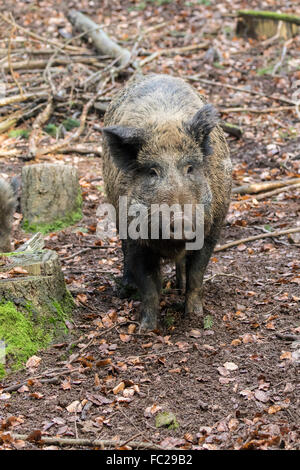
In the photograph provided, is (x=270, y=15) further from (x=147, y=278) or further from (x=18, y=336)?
(x=18, y=336)

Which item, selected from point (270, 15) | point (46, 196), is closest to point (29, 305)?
point (46, 196)

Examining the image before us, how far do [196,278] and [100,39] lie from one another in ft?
33.4

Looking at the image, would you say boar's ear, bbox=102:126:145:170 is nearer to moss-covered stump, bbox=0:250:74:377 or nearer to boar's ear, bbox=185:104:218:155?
boar's ear, bbox=185:104:218:155

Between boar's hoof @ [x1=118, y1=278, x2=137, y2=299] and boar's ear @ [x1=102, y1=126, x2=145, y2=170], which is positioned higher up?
boar's ear @ [x1=102, y1=126, x2=145, y2=170]

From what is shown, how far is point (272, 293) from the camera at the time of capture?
647 centimetres

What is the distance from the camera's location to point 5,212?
7.08 m

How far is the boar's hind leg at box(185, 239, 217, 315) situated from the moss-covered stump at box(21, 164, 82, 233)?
3.46 m

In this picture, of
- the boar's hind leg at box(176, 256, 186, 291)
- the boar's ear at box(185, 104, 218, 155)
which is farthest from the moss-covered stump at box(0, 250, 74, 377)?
the boar's ear at box(185, 104, 218, 155)

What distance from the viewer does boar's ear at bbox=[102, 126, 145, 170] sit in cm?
540

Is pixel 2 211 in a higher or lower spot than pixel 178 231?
lower

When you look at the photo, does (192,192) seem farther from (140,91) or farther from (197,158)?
(140,91)
